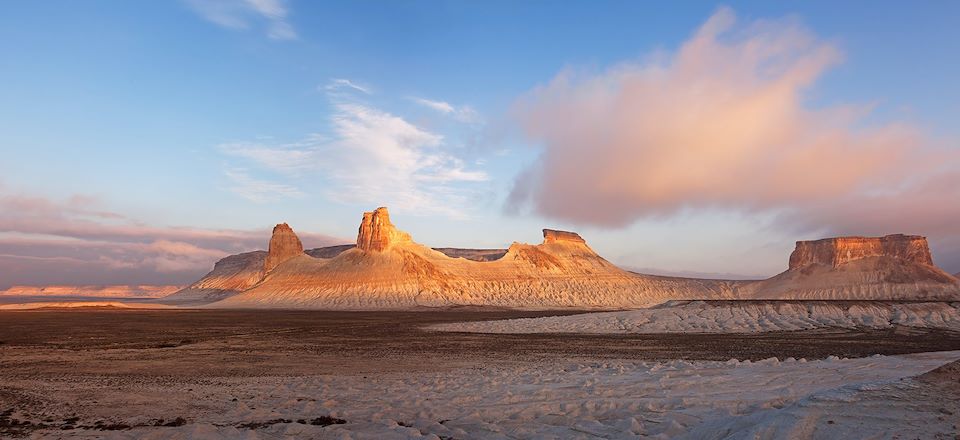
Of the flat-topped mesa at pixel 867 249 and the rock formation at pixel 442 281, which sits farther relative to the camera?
the flat-topped mesa at pixel 867 249

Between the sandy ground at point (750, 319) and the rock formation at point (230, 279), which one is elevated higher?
the rock formation at point (230, 279)

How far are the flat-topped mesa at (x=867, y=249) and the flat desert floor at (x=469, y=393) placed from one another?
457ft

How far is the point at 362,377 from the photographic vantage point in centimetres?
1555

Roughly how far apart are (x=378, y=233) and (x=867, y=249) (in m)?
119

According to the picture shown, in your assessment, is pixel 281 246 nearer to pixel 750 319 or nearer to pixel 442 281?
pixel 442 281

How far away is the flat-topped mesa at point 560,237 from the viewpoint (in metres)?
150

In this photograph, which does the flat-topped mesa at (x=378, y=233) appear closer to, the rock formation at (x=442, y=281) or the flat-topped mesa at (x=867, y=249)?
the rock formation at (x=442, y=281)

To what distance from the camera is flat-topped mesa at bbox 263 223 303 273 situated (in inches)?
5773

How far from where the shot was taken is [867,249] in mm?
147125

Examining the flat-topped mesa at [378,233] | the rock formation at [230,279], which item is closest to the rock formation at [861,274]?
the flat-topped mesa at [378,233]

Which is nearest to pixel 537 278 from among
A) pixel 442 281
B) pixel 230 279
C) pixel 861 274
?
pixel 442 281

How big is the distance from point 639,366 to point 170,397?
11.7 metres

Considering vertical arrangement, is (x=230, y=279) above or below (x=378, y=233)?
below

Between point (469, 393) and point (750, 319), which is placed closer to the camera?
point (469, 393)
